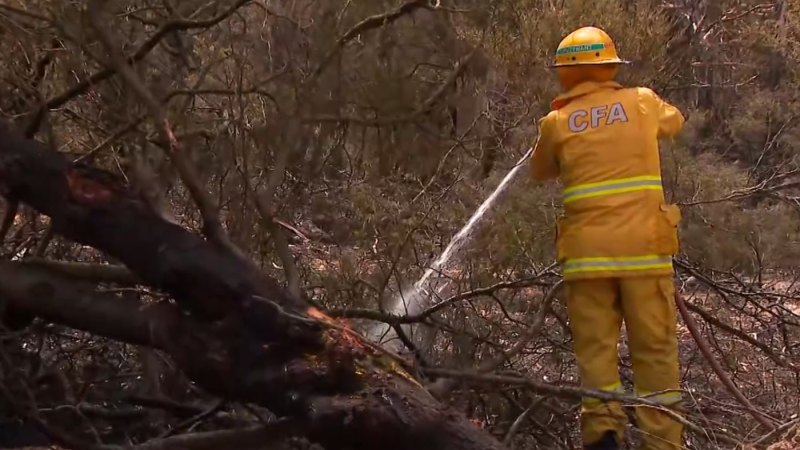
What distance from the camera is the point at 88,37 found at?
133 inches

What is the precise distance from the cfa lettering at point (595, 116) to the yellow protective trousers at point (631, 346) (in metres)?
0.55

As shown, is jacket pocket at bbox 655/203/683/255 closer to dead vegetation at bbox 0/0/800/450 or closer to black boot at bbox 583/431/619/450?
dead vegetation at bbox 0/0/800/450

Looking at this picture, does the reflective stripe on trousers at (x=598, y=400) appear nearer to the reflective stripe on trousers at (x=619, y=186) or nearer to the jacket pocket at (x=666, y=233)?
the jacket pocket at (x=666, y=233)

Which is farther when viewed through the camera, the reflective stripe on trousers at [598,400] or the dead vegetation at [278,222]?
the reflective stripe on trousers at [598,400]

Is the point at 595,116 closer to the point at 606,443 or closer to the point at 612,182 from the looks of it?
the point at 612,182

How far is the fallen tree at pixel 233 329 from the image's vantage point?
2531mm

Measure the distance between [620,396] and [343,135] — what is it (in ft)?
4.48

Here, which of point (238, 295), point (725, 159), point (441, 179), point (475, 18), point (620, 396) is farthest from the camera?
point (725, 159)

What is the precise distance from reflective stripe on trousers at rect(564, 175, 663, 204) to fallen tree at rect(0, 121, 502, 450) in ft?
3.62

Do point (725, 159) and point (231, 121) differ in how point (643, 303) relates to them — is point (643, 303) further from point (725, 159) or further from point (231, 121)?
point (725, 159)

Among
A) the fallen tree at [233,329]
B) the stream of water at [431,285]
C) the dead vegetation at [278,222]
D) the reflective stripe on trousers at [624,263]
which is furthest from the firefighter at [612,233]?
the fallen tree at [233,329]

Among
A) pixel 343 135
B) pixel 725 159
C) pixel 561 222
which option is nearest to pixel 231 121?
pixel 343 135

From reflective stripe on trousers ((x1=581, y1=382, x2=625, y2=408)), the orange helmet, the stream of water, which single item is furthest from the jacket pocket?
the stream of water

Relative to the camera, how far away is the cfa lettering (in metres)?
3.44
